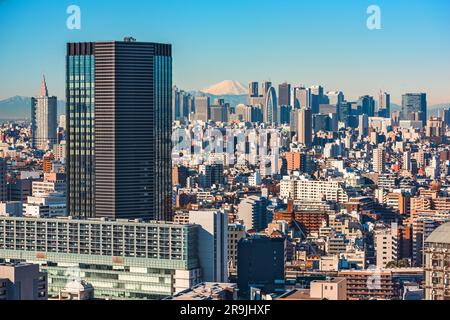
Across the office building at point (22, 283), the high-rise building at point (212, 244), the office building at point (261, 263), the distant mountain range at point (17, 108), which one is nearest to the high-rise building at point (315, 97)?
the distant mountain range at point (17, 108)

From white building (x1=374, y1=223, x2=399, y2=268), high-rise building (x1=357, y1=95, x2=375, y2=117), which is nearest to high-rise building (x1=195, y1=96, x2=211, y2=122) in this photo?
high-rise building (x1=357, y1=95, x2=375, y2=117)

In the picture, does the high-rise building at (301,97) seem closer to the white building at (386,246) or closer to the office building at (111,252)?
the white building at (386,246)

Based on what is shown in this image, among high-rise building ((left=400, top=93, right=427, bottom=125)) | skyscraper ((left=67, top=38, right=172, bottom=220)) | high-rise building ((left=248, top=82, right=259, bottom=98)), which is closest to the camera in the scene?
skyscraper ((left=67, top=38, right=172, bottom=220))

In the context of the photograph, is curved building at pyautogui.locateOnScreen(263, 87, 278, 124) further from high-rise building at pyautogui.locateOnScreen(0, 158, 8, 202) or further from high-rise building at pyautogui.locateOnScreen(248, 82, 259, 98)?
high-rise building at pyautogui.locateOnScreen(0, 158, 8, 202)

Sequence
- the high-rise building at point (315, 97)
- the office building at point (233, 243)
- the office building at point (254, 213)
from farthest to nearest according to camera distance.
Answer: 1. the high-rise building at point (315, 97)
2. the office building at point (254, 213)
3. the office building at point (233, 243)

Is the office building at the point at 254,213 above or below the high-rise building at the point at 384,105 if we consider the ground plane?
below
